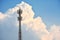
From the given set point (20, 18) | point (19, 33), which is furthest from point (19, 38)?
point (20, 18)

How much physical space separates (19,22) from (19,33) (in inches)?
40.1

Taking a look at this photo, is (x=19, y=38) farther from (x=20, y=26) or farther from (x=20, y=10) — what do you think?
(x=20, y=10)

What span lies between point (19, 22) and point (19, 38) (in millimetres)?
1478

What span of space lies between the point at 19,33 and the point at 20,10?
6.57 feet

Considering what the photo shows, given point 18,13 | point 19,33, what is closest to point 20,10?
point 18,13

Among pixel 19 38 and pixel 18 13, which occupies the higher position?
pixel 18 13

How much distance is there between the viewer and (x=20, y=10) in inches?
770

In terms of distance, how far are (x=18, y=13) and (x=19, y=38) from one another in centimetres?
217

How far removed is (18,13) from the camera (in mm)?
19672

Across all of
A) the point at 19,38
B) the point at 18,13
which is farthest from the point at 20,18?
the point at 19,38

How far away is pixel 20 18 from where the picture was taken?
19547 mm

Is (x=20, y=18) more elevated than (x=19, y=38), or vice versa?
(x=20, y=18)

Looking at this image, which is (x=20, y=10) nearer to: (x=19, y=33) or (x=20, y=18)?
(x=20, y=18)

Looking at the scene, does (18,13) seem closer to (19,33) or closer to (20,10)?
(20,10)
